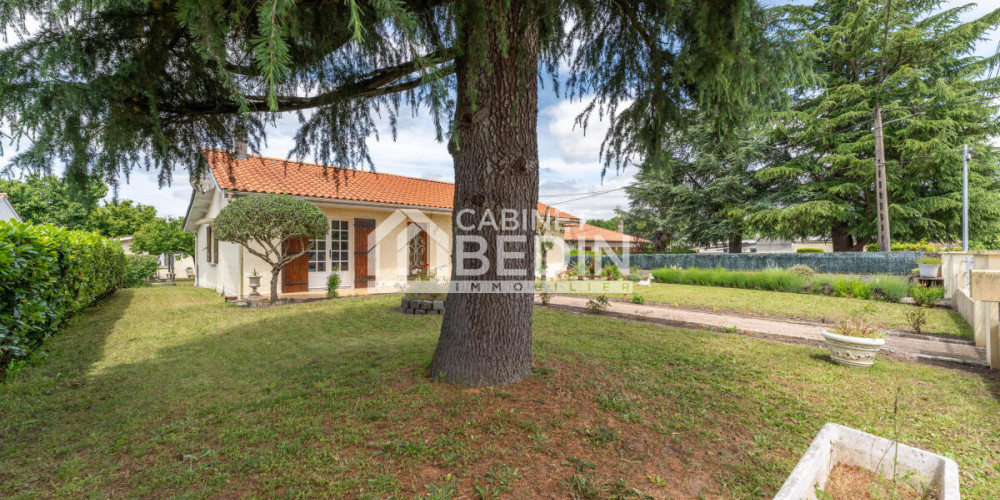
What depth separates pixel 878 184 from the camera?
13.3 m

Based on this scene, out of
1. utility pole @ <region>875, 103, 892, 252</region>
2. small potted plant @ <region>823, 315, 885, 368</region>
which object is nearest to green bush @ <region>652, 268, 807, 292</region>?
utility pole @ <region>875, 103, 892, 252</region>

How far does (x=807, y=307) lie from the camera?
891 cm

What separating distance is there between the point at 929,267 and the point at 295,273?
17.2m

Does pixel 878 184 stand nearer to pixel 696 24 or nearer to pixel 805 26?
pixel 805 26

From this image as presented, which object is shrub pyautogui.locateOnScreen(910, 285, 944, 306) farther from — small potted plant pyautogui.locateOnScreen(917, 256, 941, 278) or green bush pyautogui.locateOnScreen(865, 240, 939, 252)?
green bush pyautogui.locateOnScreen(865, 240, 939, 252)

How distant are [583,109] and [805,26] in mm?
21809

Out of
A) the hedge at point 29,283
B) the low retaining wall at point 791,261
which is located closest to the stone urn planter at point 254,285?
the hedge at point 29,283

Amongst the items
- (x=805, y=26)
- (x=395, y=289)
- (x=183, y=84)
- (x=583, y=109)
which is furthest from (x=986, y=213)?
(x=183, y=84)

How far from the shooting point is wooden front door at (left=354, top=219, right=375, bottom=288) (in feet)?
37.8

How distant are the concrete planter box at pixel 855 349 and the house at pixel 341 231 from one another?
9.71m

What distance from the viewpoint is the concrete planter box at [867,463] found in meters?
1.60

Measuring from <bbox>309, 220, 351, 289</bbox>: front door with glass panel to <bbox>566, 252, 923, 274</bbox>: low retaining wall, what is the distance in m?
11.9

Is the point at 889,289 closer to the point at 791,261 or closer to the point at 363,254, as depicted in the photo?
the point at 791,261

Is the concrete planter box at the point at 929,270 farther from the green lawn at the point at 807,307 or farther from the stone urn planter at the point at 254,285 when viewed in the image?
the stone urn planter at the point at 254,285
